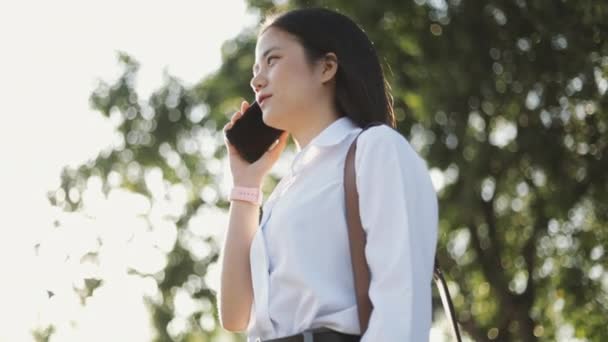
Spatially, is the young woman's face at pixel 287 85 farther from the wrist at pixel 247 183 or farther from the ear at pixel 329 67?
the wrist at pixel 247 183

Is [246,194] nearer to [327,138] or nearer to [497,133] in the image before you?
[327,138]

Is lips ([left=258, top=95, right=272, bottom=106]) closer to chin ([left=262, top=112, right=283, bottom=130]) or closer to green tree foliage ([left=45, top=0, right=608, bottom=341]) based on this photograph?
chin ([left=262, top=112, right=283, bottom=130])

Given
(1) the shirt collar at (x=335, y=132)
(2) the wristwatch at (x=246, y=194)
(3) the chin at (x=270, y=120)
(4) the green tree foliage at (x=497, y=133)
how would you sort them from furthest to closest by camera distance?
(4) the green tree foliage at (x=497, y=133)
(2) the wristwatch at (x=246, y=194)
(3) the chin at (x=270, y=120)
(1) the shirt collar at (x=335, y=132)

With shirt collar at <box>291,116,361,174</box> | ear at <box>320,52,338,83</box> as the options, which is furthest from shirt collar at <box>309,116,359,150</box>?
ear at <box>320,52,338,83</box>

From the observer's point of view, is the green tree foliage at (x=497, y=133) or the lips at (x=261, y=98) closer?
the lips at (x=261, y=98)

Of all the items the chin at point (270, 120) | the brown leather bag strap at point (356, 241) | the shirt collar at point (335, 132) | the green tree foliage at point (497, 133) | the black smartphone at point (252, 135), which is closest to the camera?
the brown leather bag strap at point (356, 241)

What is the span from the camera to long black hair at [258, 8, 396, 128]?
10.3ft

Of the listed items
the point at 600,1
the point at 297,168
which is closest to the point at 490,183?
the point at 600,1

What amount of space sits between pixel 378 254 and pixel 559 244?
40.3 ft

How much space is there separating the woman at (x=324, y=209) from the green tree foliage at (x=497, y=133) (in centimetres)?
856

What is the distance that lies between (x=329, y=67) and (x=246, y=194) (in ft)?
1.35

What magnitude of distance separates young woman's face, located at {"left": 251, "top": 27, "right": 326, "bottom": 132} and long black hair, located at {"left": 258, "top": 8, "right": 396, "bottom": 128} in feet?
0.10

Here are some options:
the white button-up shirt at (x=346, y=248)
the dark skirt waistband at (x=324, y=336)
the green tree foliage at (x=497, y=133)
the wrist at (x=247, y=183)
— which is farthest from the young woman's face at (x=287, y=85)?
the green tree foliage at (x=497, y=133)

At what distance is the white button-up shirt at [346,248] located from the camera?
8.89ft
